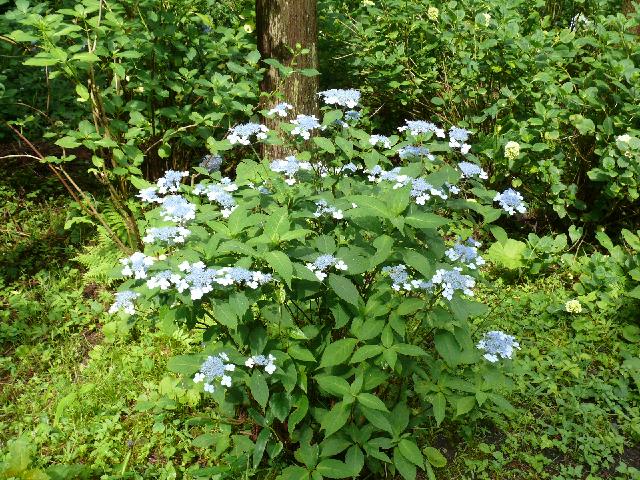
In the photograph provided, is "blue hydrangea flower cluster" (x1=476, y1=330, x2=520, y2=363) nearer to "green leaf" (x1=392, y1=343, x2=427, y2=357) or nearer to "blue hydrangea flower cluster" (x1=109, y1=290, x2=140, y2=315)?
"green leaf" (x1=392, y1=343, x2=427, y2=357)

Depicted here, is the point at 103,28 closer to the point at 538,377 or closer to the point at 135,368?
the point at 135,368

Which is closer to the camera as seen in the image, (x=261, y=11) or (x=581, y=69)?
(x=261, y=11)

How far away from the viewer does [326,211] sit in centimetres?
208

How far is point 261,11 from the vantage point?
4012mm

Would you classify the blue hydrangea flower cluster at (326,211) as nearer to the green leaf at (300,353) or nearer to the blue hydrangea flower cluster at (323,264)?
the blue hydrangea flower cluster at (323,264)

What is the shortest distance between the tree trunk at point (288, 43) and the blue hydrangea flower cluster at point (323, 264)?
2.22 meters

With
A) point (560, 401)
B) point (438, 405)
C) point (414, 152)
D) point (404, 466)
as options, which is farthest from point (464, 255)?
point (560, 401)

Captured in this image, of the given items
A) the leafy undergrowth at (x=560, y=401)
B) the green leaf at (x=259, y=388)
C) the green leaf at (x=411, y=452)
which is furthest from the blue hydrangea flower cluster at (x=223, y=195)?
the leafy undergrowth at (x=560, y=401)

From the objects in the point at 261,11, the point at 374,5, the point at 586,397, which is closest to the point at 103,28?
the point at 261,11

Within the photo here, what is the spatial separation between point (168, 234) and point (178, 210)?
106 millimetres

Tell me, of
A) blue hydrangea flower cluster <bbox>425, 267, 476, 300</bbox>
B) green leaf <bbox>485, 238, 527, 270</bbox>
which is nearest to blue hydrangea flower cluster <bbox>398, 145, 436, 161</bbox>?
blue hydrangea flower cluster <bbox>425, 267, 476, 300</bbox>

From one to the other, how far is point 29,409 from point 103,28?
2141mm

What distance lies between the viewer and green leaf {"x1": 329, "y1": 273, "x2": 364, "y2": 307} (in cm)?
185

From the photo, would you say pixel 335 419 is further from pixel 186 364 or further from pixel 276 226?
pixel 276 226
